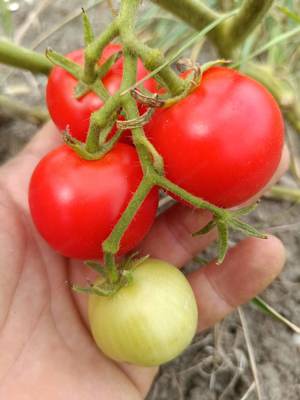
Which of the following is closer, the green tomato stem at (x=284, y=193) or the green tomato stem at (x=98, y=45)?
the green tomato stem at (x=98, y=45)

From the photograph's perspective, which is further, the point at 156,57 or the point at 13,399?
the point at 13,399

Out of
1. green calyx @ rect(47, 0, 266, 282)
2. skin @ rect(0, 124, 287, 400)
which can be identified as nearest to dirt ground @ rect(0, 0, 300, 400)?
skin @ rect(0, 124, 287, 400)

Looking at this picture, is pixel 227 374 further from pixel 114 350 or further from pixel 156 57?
pixel 156 57

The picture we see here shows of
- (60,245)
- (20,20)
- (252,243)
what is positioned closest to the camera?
(60,245)


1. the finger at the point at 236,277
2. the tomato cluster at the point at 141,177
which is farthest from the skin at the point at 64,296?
the tomato cluster at the point at 141,177

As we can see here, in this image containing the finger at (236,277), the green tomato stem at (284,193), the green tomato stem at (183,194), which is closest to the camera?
the green tomato stem at (183,194)

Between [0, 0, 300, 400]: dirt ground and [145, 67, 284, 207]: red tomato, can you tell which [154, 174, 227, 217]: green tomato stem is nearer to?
[145, 67, 284, 207]: red tomato

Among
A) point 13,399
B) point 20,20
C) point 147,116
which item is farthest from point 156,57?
point 20,20

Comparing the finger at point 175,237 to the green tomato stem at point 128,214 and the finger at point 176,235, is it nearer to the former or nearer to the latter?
the finger at point 176,235
